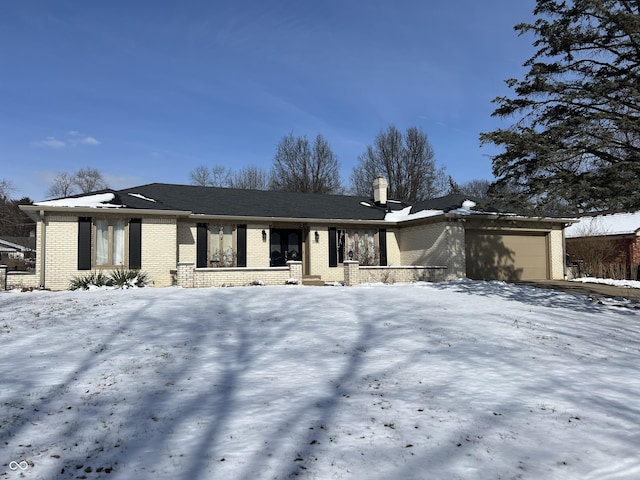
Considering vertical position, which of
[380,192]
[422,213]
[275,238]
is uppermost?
[380,192]

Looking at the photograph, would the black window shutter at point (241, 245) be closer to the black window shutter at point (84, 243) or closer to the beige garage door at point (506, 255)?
the black window shutter at point (84, 243)

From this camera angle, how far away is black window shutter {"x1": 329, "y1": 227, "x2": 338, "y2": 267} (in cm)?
2069

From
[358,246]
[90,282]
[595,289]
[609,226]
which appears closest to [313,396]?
[90,282]

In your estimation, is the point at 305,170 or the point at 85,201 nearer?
the point at 85,201

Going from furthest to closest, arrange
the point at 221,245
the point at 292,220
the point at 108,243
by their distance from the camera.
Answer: the point at 292,220
the point at 221,245
the point at 108,243

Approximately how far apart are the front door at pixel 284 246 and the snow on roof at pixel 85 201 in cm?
690

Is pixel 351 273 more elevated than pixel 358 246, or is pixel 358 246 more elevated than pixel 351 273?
pixel 358 246

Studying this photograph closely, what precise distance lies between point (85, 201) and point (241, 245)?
612 centimetres

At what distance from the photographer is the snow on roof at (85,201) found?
15702 millimetres

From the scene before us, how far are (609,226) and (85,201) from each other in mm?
30282

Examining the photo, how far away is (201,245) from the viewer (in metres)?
18.6

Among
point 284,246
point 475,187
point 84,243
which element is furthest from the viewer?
point 475,187

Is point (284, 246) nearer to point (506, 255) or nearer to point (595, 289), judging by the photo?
point (506, 255)

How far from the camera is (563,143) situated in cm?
1302
